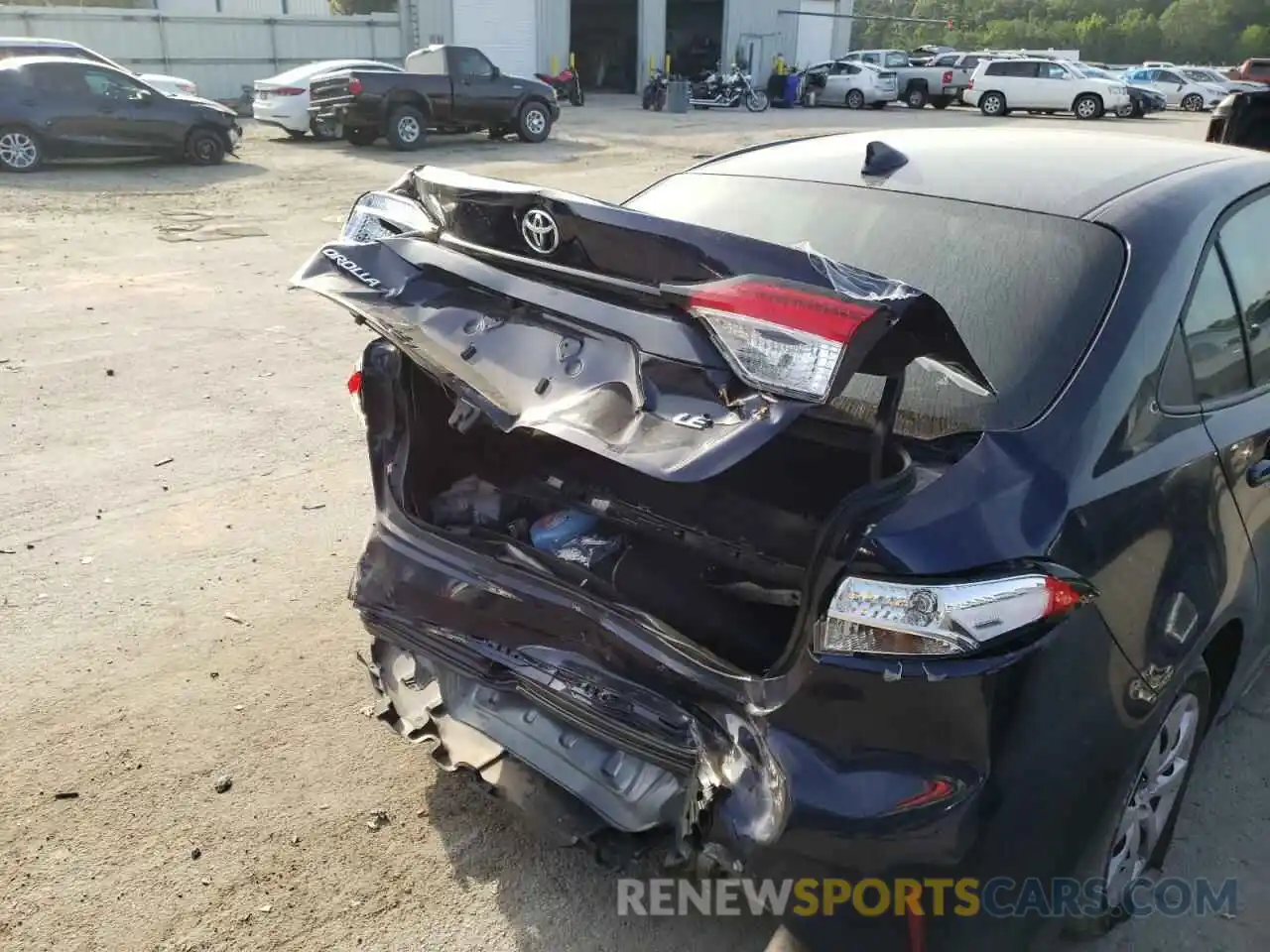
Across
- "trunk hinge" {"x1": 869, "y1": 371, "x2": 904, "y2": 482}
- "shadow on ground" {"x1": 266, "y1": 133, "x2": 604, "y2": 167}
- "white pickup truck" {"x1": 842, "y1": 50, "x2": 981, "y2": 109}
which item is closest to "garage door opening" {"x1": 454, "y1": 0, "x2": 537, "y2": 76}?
"white pickup truck" {"x1": 842, "y1": 50, "x2": 981, "y2": 109}

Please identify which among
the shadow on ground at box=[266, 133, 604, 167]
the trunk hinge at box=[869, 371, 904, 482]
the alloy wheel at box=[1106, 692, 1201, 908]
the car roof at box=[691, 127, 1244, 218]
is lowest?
the shadow on ground at box=[266, 133, 604, 167]

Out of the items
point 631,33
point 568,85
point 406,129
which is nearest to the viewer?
point 406,129

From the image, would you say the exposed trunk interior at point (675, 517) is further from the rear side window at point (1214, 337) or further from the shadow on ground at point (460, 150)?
the shadow on ground at point (460, 150)

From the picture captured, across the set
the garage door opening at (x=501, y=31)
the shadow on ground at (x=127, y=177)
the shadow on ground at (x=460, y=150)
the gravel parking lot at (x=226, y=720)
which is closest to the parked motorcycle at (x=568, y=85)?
the garage door opening at (x=501, y=31)

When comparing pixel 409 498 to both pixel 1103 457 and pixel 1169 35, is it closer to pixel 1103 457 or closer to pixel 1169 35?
pixel 1103 457

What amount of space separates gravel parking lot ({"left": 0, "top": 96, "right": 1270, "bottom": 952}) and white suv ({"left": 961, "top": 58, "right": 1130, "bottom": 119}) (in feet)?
94.6

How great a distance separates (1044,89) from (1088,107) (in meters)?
1.38

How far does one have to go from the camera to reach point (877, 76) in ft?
106

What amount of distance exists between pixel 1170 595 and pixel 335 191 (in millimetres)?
13553

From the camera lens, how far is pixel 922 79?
111 feet

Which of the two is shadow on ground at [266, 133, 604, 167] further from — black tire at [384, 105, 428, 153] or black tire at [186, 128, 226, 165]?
black tire at [186, 128, 226, 165]

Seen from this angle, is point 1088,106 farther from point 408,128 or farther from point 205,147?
point 205,147

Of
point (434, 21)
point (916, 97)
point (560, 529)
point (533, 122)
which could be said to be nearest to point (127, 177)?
point (533, 122)

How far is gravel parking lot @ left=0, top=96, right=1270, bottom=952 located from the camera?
2541mm
